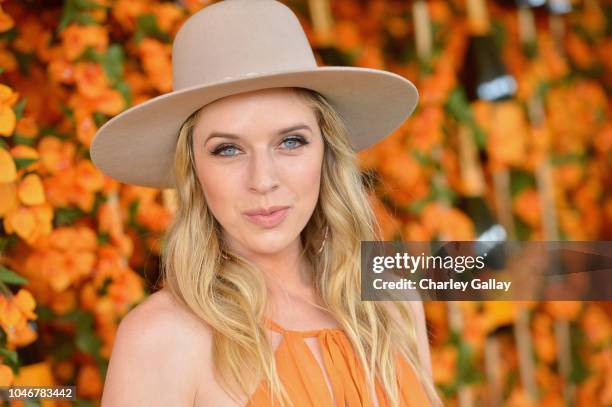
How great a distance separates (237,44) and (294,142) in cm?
19

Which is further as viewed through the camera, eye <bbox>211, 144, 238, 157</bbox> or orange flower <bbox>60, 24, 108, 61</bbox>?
orange flower <bbox>60, 24, 108, 61</bbox>

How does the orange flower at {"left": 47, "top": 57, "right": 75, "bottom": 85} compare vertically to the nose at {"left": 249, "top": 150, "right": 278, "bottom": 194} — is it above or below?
above

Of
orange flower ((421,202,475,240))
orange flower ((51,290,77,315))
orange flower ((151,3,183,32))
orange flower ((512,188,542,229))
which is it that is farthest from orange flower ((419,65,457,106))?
orange flower ((51,290,77,315))

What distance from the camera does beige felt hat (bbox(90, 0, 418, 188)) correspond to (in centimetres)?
144

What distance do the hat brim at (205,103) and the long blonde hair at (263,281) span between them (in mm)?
39

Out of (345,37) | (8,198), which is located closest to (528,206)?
(345,37)

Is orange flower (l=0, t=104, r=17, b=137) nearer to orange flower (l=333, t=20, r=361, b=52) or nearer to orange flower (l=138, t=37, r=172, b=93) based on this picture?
orange flower (l=138, t=37, r=172, b=93)

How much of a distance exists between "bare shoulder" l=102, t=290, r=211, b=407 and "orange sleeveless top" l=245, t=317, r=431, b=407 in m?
0.11

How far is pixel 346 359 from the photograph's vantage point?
5.12ft

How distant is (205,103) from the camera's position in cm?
148

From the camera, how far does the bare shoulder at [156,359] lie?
54.6 inches

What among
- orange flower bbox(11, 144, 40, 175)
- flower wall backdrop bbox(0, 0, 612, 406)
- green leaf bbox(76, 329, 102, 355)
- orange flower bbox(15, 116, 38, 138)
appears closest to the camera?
orange flower bbox(11, 144, 40, 175)

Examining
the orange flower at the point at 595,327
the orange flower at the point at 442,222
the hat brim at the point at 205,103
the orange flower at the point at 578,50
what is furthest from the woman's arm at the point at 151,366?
the orange flower at the point at 578,50

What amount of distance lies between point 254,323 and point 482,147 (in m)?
1.77
